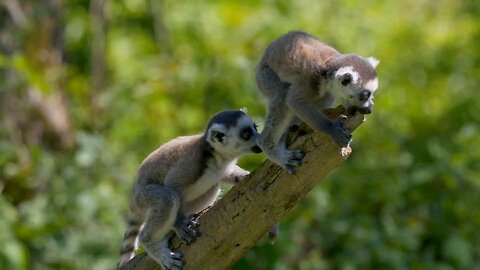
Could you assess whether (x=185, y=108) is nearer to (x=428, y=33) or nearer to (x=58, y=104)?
(x=58, y=104)

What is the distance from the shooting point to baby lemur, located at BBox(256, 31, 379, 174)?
4.84 metres

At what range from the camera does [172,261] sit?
477 centimetres

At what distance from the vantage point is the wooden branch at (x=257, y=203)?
14.8ft

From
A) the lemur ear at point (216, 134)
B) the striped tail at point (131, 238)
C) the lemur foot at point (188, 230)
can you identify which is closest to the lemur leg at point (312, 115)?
the lemur ear at point (216, 134)

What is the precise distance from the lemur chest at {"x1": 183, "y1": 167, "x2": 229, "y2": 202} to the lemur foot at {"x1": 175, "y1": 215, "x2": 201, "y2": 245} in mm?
378

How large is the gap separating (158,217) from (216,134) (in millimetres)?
516

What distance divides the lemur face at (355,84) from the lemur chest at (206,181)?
741 millimetres

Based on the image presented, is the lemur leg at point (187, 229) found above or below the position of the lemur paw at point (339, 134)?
above

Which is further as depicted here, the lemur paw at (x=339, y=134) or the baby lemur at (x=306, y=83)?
the baby lemur at (x=306, y=83)

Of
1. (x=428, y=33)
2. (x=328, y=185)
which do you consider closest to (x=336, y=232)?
(x=328, y=185)

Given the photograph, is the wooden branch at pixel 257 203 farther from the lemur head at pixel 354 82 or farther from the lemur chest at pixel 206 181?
the lemur chest at pixel 206 181

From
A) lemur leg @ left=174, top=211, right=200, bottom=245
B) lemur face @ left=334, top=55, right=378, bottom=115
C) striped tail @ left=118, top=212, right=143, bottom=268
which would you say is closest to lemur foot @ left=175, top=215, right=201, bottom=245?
lemur leg @ left=174, top=211, right=200, bottom=245

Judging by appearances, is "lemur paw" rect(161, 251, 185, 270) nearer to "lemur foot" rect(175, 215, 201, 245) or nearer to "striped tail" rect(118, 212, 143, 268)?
"lemur foot" rect(175, 215, 201, 245)

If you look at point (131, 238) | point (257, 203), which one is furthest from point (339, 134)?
point (131, 238)
